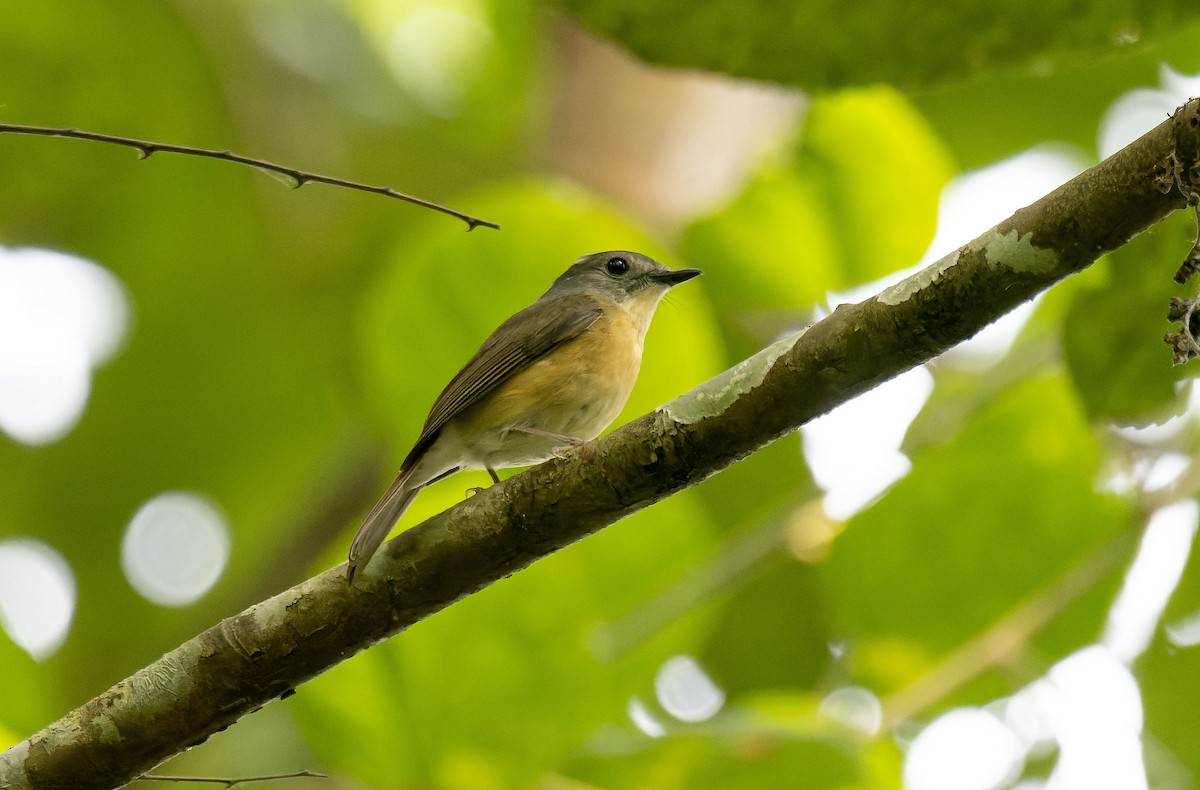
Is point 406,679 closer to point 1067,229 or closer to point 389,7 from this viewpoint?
point 1067,229

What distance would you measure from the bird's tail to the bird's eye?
4.73ft

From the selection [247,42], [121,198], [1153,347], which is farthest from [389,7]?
[1153,347]

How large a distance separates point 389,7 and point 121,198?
154cm

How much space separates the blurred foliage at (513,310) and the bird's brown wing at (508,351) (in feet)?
0.34

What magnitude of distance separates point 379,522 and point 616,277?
76.9 inches

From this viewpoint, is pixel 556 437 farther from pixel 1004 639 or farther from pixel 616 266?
pixel 1004 639

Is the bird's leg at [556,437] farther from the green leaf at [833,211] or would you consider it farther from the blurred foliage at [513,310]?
the green leaf at [833,211]

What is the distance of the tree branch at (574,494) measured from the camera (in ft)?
6.61

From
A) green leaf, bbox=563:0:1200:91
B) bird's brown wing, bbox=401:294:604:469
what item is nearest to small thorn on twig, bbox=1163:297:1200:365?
green leaf, bbox=563:0:1200:91

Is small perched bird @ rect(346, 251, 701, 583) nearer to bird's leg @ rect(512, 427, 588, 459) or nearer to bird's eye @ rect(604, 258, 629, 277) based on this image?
bird's leg @ rect(512, 427, 588, 459)

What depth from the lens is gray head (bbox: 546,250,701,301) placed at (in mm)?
4051

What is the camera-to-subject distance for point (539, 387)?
3656 millimetres

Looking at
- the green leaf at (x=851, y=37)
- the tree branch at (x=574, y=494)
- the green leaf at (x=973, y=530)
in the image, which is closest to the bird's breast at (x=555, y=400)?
the green leaf at (x=973, y=530)

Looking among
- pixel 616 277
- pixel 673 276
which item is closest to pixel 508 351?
pixel 673 276
